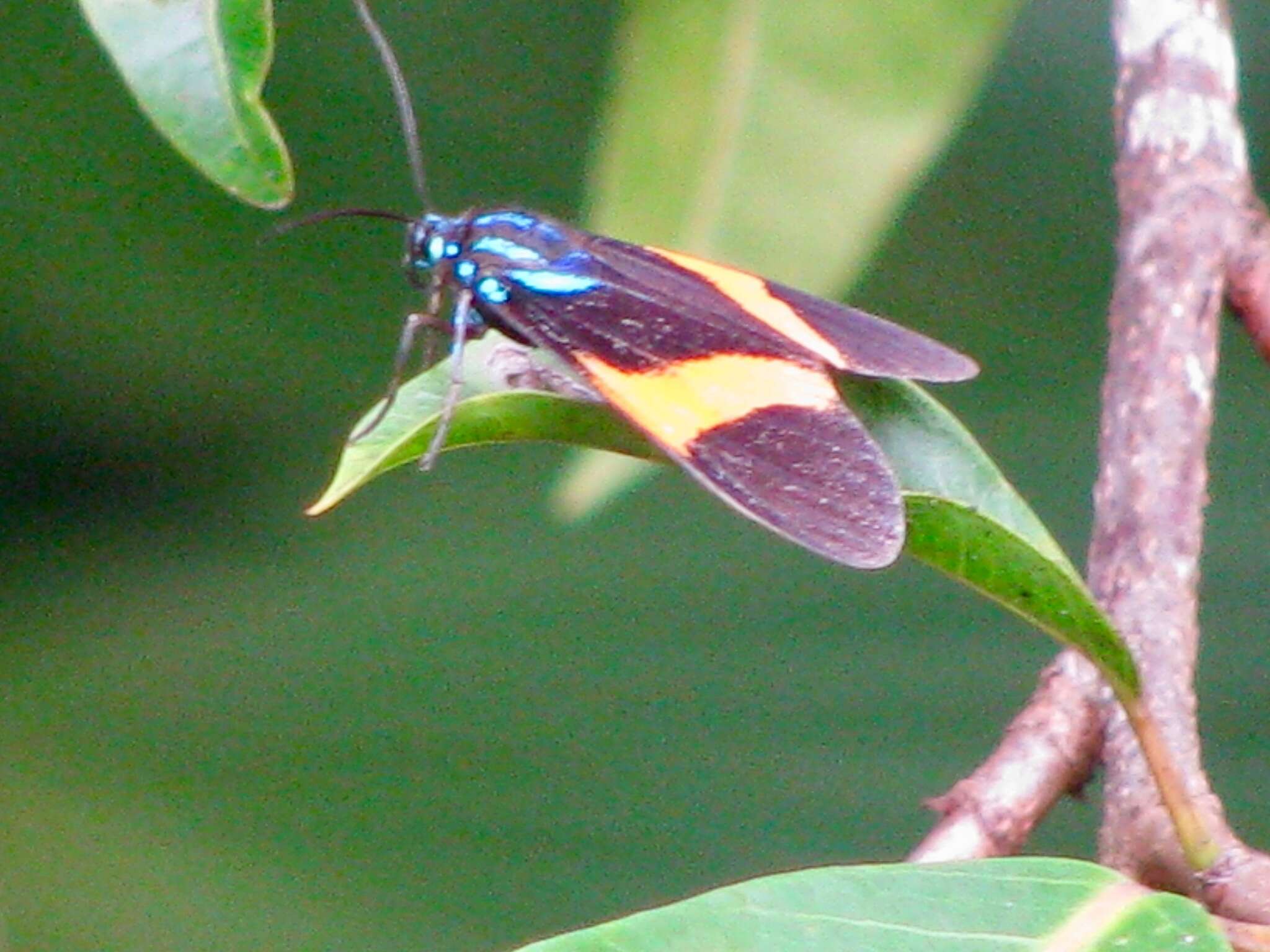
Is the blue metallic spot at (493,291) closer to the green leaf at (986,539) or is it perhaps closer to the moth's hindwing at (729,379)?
the moth's hindwing at (729,379)

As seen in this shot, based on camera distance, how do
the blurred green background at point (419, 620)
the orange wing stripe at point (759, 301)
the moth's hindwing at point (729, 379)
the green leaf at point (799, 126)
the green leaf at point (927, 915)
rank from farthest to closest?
the blurred green background at point (419, 620) < the green leaf at point (799, 126) < the orange wing stripe at point (759, 301) < the moth's hindwing at point (729, 379) < the green leaf at point (927, 915)

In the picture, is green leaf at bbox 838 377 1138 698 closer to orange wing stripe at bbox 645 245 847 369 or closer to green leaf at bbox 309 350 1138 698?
green leaf at bbox 309 350 1138 698

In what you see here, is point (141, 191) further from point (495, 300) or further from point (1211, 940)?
point (1211, 940)

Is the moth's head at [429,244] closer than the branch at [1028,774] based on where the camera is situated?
No

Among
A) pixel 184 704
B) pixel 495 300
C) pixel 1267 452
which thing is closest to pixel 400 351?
pixel 495 300

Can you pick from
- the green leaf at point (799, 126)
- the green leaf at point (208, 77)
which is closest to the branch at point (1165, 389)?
A: the green leaf at point (799, 126)

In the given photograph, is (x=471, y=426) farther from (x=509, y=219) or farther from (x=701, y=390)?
(x=509, y=219)

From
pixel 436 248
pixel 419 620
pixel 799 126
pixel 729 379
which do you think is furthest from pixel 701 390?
pixel 419 620
